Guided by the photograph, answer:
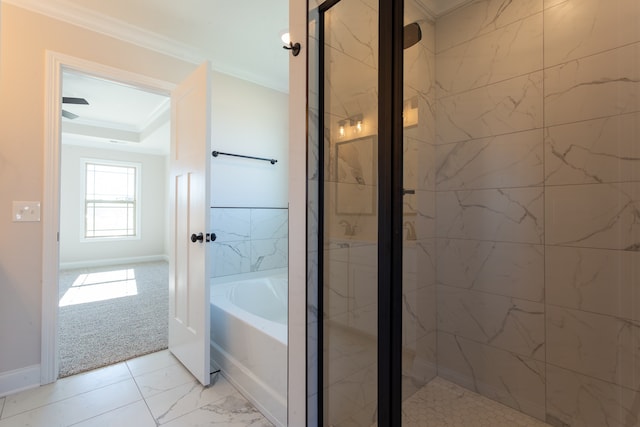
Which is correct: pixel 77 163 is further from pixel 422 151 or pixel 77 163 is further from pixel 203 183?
pixel 422 151

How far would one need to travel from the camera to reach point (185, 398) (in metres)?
1.78

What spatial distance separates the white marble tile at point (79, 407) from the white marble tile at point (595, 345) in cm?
232

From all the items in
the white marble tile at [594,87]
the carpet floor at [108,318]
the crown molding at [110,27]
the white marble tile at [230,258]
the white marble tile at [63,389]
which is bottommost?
the white marble tile at [63,389]

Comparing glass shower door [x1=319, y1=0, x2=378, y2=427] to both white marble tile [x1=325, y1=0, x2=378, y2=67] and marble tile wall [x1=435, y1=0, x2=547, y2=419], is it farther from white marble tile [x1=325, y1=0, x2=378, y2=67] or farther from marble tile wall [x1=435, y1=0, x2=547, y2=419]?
marble tile wall [x1=435, y1=0, x2=547, y2=419]

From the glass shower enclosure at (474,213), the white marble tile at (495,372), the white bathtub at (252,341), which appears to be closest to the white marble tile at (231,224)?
the white bathtub at (252,341)

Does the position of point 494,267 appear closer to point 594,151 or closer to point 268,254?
point 594,151

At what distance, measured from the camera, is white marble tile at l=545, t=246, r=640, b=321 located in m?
1.30

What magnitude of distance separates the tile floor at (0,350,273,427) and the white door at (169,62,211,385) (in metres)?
0.12

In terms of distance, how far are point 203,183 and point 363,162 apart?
1143 mm

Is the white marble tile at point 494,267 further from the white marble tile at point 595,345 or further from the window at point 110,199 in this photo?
the window at point 110,199

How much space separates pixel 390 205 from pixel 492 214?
1008mm

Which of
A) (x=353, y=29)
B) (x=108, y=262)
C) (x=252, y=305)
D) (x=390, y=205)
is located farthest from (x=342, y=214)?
(x=108, y=262)

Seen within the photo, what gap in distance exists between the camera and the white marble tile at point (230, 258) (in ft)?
8.43

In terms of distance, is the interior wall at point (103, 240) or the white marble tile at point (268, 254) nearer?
the white marble tile at point (268, 254)
